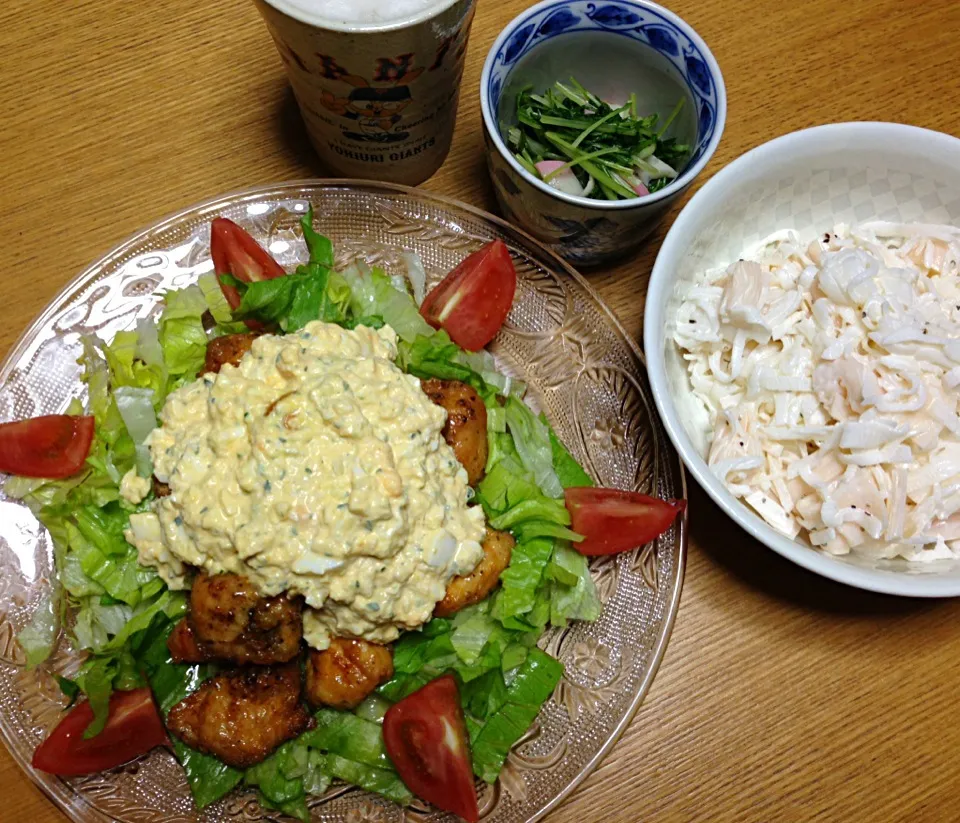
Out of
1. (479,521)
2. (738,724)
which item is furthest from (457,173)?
(738,724)

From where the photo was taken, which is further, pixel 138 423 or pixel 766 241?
pixel 766 241

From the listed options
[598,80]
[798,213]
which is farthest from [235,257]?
[798,213]

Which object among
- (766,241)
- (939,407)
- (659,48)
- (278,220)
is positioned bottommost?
(939,407)

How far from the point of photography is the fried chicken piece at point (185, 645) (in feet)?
6.09

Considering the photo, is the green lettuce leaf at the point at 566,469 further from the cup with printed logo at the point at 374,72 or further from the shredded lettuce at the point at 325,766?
the cup with printed logo at the point at 374,72

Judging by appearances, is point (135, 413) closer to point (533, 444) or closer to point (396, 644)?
point (396, 644)

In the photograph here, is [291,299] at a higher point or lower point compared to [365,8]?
lower

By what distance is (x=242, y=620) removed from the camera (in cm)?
172

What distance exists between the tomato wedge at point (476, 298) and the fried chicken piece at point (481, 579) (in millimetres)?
548

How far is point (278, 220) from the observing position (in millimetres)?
2258

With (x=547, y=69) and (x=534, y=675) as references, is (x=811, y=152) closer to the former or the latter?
(x=547, y=69)

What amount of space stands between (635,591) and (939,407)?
885mm

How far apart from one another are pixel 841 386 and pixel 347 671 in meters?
1.40

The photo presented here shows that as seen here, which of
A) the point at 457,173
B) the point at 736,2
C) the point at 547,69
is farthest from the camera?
the point at 736,2
